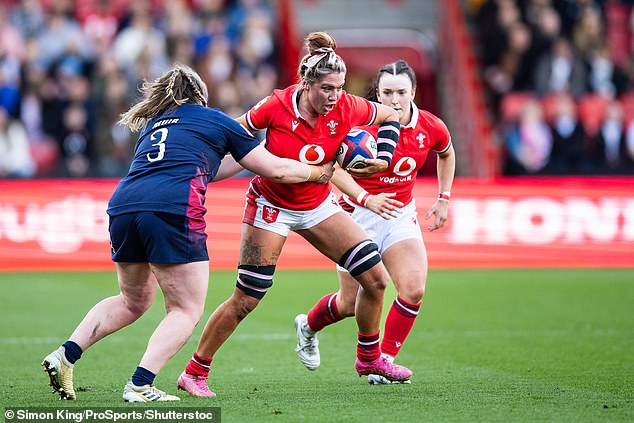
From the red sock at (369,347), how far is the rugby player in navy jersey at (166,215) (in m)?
1.42

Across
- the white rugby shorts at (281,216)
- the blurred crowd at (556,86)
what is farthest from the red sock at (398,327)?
the blurred crowd at (556,86)

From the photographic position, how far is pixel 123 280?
6.98 metres

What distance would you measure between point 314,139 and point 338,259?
2.73 ft

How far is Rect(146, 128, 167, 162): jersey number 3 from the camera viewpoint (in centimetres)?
686

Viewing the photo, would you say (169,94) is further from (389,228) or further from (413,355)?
(413,355)

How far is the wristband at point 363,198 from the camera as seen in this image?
25.1 feet

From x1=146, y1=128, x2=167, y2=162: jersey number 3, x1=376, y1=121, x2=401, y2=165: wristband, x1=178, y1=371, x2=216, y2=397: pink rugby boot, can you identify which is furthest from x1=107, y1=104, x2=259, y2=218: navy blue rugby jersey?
x1=178, y1=371, x2=216, y2=397: pink rugby boot

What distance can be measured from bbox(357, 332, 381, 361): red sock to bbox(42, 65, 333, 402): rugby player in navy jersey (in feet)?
4.65

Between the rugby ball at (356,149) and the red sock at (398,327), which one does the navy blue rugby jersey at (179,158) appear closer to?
the rugby ball at (356,149)

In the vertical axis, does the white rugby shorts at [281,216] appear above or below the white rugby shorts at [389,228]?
above

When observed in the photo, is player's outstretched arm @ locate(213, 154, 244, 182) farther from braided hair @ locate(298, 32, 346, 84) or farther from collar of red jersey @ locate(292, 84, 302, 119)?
braided hair @ locate(298, 32, 346, 84)

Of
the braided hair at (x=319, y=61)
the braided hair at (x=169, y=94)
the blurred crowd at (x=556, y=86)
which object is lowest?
the blurred crowd at (x=556, y=86)

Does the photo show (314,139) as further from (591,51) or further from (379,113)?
(591,51)

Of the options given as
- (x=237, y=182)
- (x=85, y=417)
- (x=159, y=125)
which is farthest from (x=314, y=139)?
(x=237, y=182)
